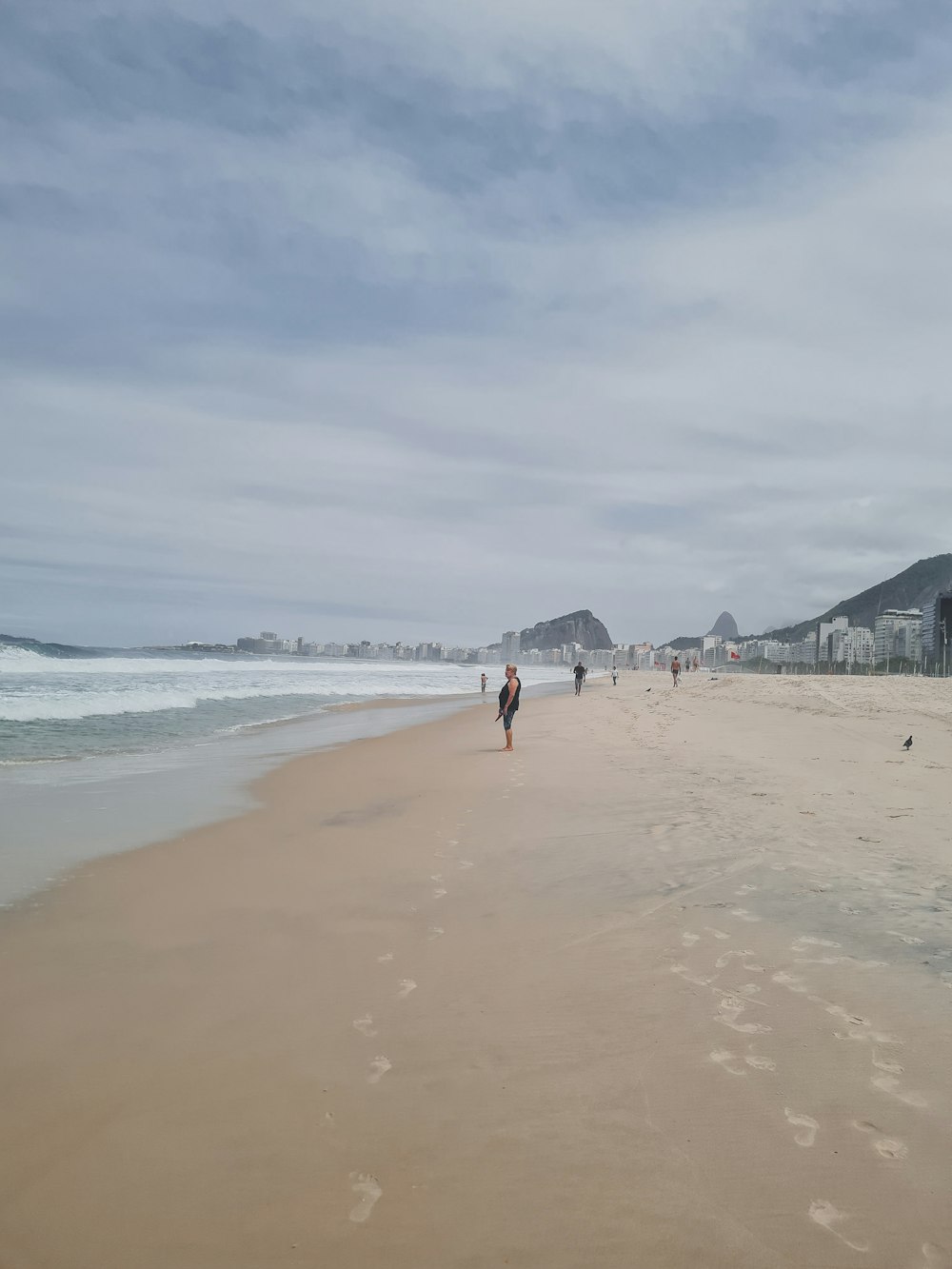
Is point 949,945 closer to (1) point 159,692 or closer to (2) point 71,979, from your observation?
(2) point 71,979

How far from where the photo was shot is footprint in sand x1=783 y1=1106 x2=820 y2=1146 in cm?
285

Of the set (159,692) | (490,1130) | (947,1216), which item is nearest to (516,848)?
(490,1130)

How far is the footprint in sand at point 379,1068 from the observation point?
3.39 meters

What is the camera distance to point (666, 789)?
10.3 metres

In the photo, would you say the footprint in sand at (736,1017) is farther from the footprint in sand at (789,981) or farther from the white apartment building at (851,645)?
the white apartment building at (851,645)

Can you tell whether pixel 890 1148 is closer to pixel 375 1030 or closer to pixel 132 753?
pixel 375 1030

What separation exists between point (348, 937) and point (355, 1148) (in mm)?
2333

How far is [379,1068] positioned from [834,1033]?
2190 millimetres

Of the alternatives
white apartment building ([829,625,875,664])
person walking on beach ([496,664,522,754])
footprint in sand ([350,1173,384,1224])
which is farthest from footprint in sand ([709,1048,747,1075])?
white apartment building ([829,625,875,664])

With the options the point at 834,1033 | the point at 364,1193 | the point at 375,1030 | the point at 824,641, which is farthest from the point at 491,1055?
the point at 824,641

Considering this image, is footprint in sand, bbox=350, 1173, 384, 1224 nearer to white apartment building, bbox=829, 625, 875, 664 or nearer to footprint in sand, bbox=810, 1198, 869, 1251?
footprint in sand, bbox=810, 1198, 869, 1251

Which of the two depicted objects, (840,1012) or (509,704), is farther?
(509,704)

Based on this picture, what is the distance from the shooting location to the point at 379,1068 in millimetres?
3482

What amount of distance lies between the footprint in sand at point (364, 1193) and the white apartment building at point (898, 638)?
13312 centimetres
